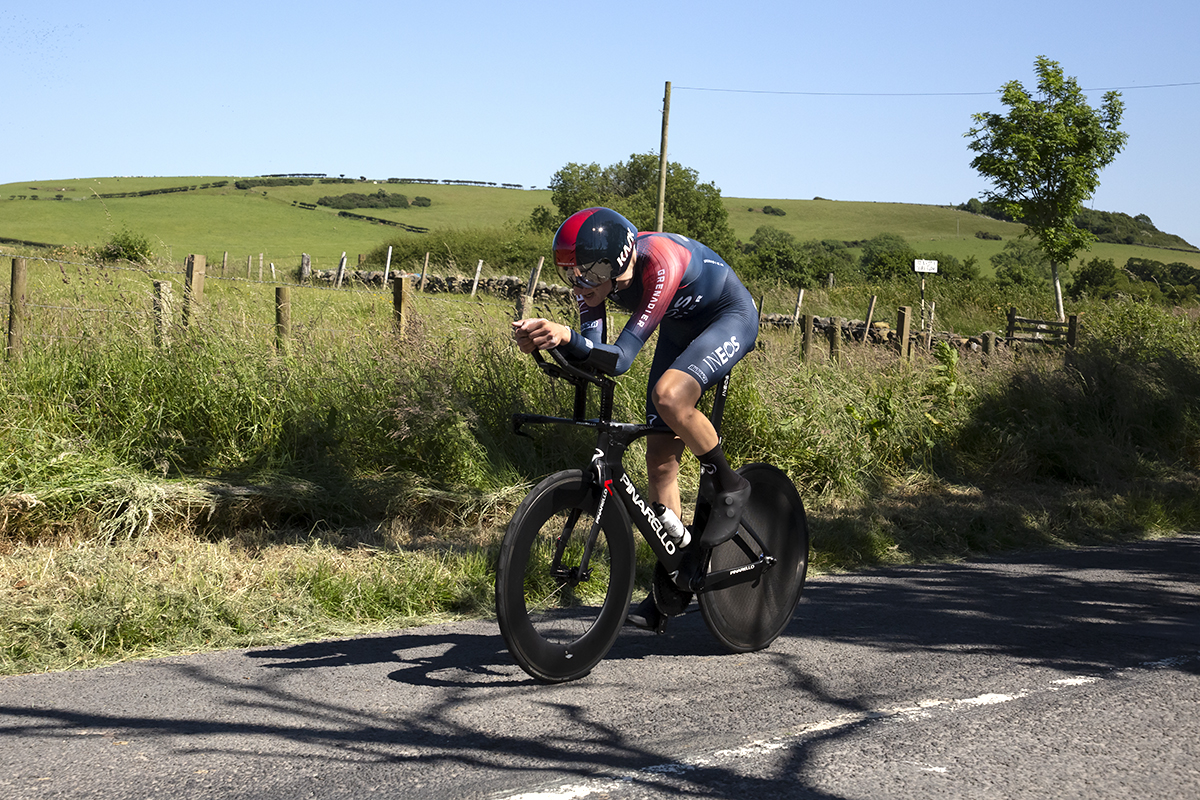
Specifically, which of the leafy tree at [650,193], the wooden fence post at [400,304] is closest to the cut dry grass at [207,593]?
the wooden fence post at [400,304]

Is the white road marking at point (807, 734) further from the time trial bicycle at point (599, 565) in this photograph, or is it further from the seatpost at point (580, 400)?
the seatpost at point (580, 400)

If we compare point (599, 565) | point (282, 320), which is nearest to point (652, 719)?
point (599, 565)

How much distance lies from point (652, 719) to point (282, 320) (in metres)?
6.01

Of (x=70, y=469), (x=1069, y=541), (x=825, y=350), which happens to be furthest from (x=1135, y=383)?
(x=70, y=469)

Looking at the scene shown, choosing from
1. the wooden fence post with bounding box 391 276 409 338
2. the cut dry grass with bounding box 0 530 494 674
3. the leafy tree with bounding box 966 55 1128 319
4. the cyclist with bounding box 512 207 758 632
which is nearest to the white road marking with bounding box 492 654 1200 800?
the cyclist with bounding box 512 207 758 632

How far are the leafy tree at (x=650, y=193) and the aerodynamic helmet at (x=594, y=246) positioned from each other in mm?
66893

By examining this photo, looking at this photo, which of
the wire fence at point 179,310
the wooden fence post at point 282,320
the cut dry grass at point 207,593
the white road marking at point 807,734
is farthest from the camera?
the wooden fence post at point 282,320

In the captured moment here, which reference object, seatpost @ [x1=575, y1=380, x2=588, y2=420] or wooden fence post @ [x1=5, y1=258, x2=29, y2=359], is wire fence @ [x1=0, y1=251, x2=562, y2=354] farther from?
seatpost @ [x1=575, y1=380, x2=588, y2=420]

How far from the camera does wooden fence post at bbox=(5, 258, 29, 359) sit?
7.51 meters

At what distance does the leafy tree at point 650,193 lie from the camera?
73.6 metres

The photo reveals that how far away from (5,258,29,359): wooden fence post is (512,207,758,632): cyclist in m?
5.18

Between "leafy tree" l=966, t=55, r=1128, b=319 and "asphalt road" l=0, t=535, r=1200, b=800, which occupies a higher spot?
"leafy tree" l=966, t=55, r=1128, b=319

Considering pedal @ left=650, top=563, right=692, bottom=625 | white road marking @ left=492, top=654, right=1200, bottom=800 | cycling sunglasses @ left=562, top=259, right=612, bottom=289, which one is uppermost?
cycling sunglasses @ left=562, top=259, right=612, bottom=289

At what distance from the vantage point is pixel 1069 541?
808 cm
